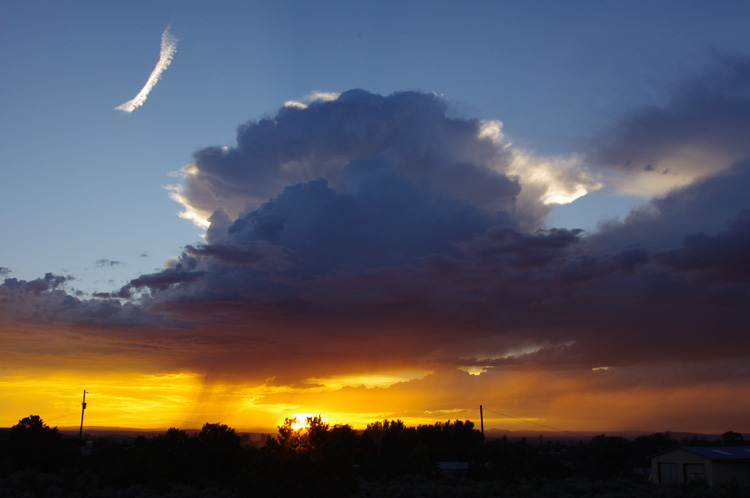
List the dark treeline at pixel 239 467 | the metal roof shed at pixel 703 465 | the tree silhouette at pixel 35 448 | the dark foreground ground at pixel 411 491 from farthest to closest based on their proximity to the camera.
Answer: the tree silhouette at pixel 35 448, the metal roof shed at pixel 703 465, the dark foreground ground at pixel 411 491, the dark treeline at pixel 239 467

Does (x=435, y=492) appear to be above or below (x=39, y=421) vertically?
below

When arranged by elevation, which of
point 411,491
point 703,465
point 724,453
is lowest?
point 411,491

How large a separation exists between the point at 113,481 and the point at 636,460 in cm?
6433

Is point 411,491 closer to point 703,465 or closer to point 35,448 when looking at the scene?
point 703,465

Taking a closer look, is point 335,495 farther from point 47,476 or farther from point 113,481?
point 47,476

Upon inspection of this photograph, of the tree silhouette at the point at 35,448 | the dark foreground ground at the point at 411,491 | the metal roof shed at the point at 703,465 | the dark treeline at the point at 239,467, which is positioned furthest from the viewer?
the tree silhouette at the point at 35,448

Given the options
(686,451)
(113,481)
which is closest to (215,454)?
(113,481)

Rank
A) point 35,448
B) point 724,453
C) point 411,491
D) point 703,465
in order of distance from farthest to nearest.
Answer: point 35,448
point 724,453
point 703,465
point 411,491

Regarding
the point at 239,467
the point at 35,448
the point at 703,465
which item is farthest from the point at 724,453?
the point at 35,448

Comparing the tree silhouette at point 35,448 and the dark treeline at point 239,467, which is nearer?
the dark treeline at point 239,467

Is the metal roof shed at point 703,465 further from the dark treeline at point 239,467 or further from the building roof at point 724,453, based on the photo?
the dark treeline at point 239,467

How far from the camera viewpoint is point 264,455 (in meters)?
31.5

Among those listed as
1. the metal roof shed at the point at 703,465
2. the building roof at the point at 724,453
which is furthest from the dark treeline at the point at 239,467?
the building roof at the point at 724,453

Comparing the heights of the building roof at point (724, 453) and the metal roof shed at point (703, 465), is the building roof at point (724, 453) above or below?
above
